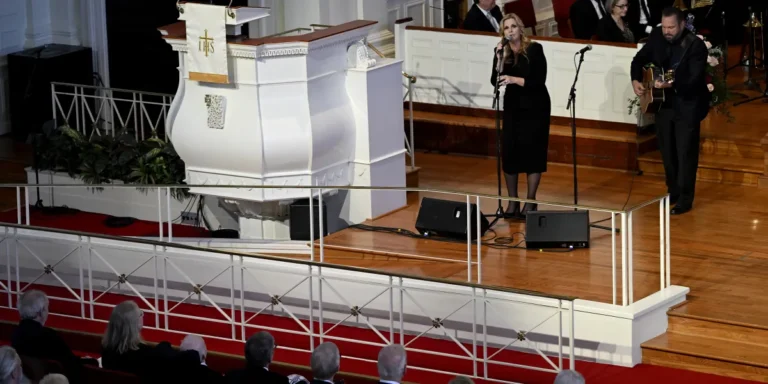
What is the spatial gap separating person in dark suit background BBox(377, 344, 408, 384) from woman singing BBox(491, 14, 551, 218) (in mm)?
3632

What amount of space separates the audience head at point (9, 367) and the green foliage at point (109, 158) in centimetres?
500

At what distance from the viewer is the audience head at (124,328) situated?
24.2 ft

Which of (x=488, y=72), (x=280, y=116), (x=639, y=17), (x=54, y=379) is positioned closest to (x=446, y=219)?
(x=280, y=116)

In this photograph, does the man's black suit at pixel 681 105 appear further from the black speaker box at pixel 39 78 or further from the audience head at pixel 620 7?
the black speaker box at pixel 39 78

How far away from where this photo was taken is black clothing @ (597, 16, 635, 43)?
41.0 feet

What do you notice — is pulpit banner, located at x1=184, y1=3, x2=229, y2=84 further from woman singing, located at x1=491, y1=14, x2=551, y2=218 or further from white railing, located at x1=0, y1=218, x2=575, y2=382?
woman singing, located at x1=491, y1=14, x2=551, y2=218

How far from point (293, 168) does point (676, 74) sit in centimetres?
269

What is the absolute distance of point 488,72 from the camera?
12.9 metres

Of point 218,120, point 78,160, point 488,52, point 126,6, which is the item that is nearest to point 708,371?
point 218,120

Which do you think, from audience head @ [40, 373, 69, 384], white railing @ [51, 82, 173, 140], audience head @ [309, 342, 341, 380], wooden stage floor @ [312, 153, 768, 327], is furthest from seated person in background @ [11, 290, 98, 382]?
white railing @ [51, 82, 173, 140]

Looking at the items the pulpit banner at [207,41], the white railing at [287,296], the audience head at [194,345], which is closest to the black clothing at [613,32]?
the pulpit banner at [207,41]

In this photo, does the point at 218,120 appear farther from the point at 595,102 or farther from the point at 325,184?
the point at 595,102

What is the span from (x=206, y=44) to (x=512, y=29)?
2.03 meters

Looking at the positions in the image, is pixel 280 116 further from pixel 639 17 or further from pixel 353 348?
pixel 639 17
